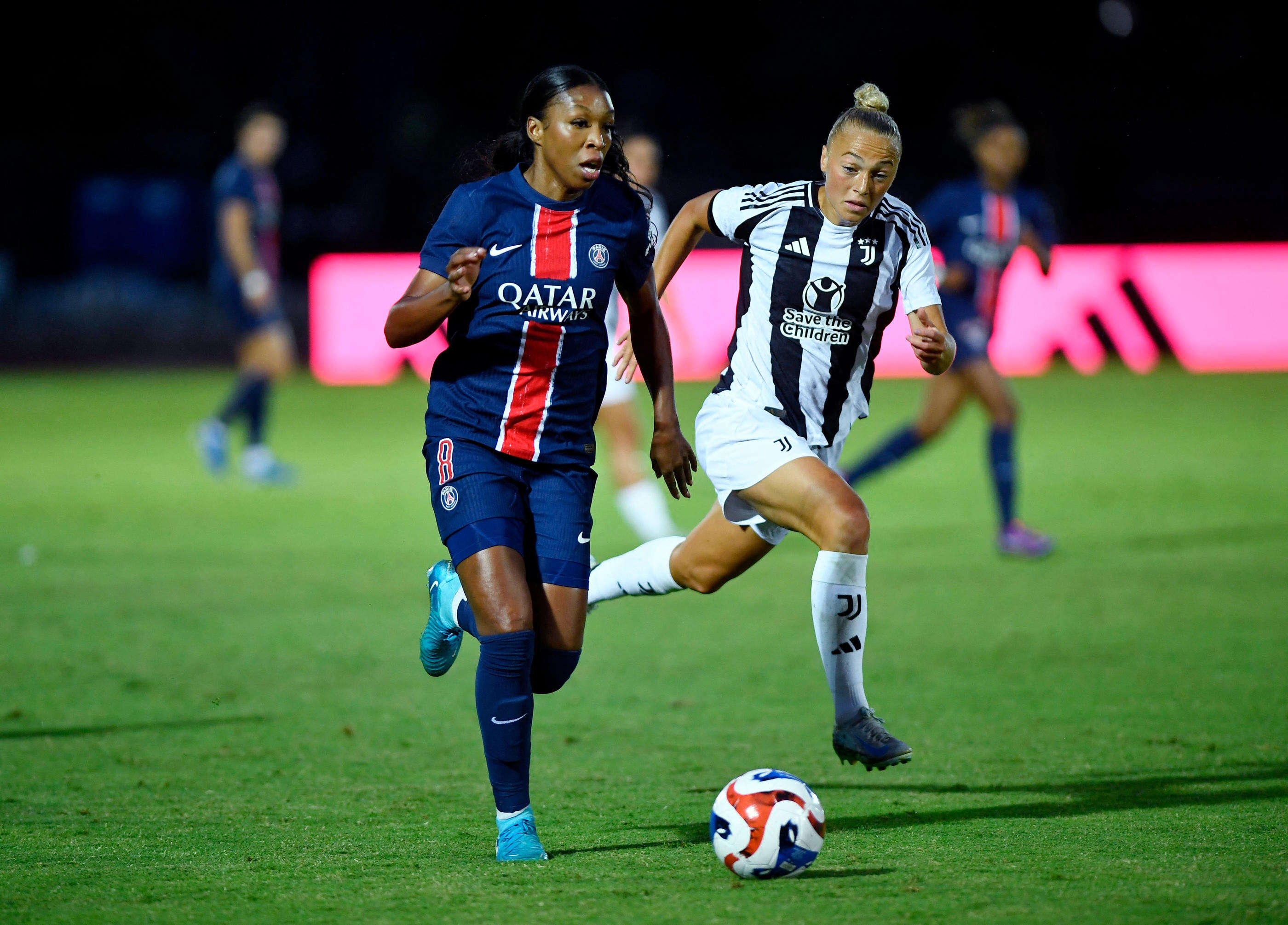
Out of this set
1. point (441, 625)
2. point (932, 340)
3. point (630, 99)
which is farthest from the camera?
point (630, 99)

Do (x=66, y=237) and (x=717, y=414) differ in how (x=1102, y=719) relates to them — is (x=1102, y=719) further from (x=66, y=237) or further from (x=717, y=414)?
(x=66, y=237)

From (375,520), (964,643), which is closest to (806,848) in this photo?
(964,643)

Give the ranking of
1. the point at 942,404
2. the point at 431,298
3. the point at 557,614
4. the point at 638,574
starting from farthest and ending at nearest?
the point at 942,404 → the point at 638,574 → the point at 557,614 → the point at 431,298

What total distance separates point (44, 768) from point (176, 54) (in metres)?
25.3

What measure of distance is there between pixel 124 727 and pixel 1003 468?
5.46 meters

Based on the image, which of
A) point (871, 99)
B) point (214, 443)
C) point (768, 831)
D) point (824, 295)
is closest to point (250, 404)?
point (214, 443)

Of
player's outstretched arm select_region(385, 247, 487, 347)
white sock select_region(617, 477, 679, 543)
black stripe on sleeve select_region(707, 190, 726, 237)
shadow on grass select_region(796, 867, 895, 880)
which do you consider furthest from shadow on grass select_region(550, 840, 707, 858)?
white sock select_region(617, 477, 679, 543)

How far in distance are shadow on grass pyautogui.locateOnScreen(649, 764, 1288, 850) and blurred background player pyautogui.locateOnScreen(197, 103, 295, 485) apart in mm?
8574

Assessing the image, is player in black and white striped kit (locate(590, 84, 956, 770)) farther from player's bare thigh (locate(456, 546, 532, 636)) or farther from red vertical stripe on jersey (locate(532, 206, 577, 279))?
player's bare thigh (locate(456, 546, 532, 636))

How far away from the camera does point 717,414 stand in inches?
209

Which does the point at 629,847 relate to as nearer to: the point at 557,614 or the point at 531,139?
the point at 557,614

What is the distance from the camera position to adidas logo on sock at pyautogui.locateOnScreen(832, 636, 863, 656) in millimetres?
4805

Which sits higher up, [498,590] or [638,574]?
[498,590]

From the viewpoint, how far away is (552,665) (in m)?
4.48
